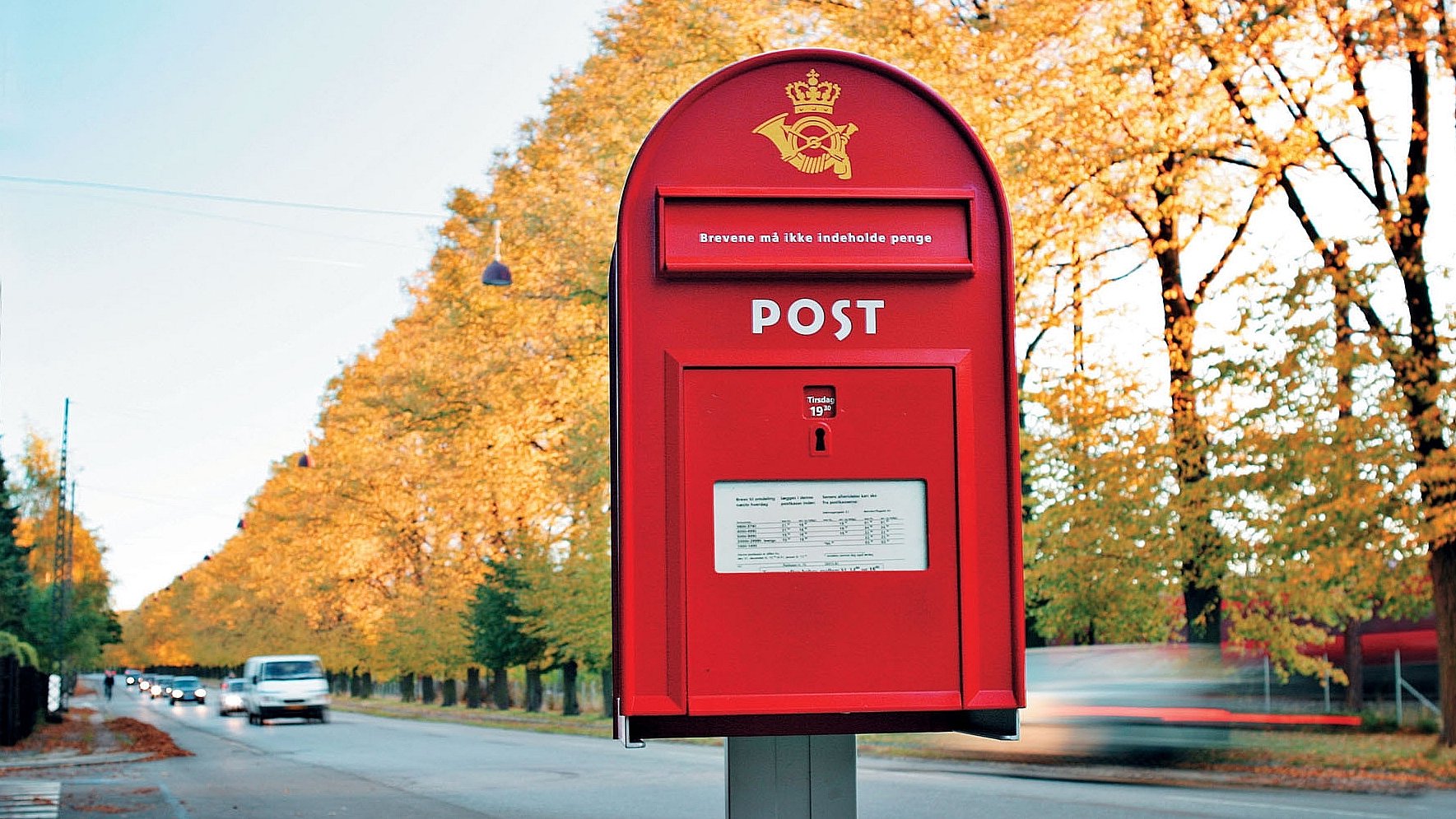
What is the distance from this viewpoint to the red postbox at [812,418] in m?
3.05

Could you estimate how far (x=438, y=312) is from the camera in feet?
125

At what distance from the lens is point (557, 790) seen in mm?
15812

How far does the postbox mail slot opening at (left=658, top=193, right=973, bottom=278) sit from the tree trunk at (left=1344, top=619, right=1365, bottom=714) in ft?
69.9

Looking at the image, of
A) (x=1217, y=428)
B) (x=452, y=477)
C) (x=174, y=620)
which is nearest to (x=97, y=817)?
(x=1217, y=428)

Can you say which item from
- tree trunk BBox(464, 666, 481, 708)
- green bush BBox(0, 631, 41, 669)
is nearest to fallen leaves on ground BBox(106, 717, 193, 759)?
green bush BBox(0, 631, 41, 669)

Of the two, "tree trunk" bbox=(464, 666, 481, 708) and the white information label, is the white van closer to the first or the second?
"tree trunk" bbox=(464, 666, 481, 708)

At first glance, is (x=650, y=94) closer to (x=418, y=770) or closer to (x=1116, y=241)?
(x=1116, y=241)

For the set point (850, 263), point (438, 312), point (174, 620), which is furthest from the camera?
point (174, 620)

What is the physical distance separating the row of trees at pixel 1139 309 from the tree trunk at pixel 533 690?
23.4 ft

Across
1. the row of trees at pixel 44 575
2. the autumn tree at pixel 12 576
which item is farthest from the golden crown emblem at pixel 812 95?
the autumn tree at pixel 12 576

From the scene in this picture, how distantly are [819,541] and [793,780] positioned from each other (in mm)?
527

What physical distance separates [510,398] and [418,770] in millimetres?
12000

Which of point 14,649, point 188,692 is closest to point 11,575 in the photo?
point 14,649

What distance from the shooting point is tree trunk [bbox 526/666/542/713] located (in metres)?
39.2
